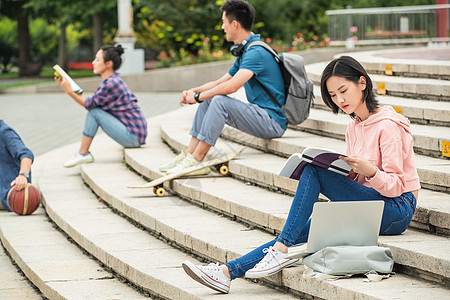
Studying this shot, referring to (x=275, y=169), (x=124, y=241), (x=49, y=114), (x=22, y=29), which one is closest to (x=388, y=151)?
(x=275, y=169)

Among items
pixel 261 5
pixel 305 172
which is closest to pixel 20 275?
pixel 305 172

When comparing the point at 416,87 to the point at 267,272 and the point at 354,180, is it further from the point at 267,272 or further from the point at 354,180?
the point at 267,272

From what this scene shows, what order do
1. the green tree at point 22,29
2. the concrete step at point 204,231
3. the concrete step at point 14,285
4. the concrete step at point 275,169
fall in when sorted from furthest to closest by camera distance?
1. the green tree at point 22,29
2. the concrete step at point 14,285
3. the concrete step at point 275,169
4. the concrete step at point 204,231

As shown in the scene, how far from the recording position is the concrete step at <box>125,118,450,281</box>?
16.9ft

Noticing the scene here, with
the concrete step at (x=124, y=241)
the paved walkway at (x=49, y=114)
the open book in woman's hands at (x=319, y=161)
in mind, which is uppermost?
the open book in woman's hands at (x=319, y=161)

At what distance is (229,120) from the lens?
22.7 ft

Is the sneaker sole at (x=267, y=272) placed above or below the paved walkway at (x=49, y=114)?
above

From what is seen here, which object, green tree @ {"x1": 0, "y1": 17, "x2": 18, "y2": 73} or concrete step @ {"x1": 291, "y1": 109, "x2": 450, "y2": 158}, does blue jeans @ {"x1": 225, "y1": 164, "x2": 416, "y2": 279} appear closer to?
concrete step @ {"x1": 291, "y1": 109, "x2": 450, "y2": 158}

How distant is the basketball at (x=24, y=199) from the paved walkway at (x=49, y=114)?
8.89 ft

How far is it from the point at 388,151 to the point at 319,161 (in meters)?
0.37

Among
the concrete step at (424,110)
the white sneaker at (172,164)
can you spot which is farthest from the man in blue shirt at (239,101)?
the concrete step at (424,110)

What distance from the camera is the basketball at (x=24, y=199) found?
7.22 m

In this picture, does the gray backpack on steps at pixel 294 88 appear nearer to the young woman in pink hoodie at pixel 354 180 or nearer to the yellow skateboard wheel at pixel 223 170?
the yellow skateboard wheel at pixel 223 170

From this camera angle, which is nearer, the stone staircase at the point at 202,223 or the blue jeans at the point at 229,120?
the stone staircase at the point at 202,223
